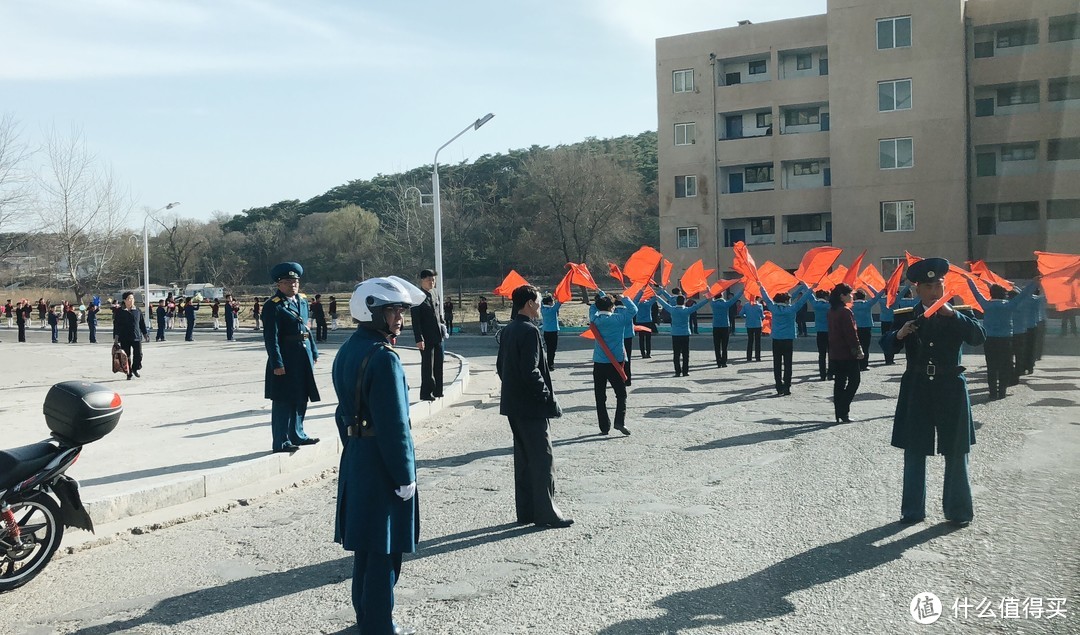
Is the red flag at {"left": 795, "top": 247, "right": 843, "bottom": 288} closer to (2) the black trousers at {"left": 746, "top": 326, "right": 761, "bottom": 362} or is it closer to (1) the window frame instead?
(2) the black trousers at {"left": 746, "top": 326, "right": 761, "bottom": 362}

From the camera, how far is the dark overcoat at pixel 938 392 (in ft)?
21.7

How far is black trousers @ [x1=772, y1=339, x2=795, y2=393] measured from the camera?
14469mm

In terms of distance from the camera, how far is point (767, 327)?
838 inches

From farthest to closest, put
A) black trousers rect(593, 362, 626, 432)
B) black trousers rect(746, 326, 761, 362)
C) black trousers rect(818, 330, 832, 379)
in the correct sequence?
black trousers rect(746, 326, 761, 362) < black trousers rect(818, 330, 832, 379) < black trousers rect(593, 362, 626, 432)

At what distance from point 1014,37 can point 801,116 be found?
1097 centimetres

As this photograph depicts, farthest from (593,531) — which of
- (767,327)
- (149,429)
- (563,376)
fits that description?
(767,327)

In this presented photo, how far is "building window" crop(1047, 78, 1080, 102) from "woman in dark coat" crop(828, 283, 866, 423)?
36830 mm

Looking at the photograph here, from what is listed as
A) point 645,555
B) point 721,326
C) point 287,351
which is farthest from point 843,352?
point 721,326

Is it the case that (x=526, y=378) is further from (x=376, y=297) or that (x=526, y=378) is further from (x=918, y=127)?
(x=918, y=127)

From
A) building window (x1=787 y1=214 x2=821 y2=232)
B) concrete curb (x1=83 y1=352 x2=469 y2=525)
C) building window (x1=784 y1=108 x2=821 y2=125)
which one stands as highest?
building window (x1=784 y1=108 x2=821 y2=125)

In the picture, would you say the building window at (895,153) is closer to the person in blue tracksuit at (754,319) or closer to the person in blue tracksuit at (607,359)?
the person in blue tracksuit at (754,319)

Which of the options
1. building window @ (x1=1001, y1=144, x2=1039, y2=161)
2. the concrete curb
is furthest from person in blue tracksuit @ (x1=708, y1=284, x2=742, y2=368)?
building window @ (x1=1001, y1=144, x2=1039, y2=161)

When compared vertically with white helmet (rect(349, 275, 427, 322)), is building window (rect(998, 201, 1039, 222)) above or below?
above

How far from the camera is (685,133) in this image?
5041cm
